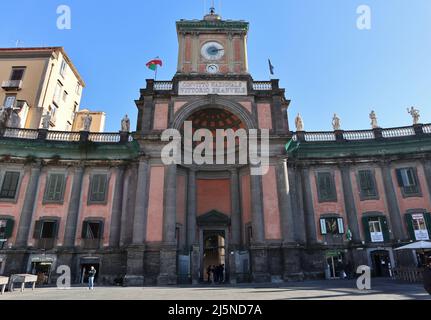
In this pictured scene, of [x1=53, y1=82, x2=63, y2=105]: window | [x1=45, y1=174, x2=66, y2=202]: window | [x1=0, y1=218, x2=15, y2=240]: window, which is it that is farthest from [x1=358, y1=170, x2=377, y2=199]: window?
[x1=53, y1=82, x2=63, y2=105]: window

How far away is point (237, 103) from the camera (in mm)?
26922

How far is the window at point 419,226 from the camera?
25.2 metres

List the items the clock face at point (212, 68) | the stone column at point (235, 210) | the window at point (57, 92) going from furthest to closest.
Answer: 1. the window at point (57, 92)
2. the clock face at point (212, 68)
3. the stone column at point (235, 210)

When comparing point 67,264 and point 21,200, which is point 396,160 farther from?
point 21,200

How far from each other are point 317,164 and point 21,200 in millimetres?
26670

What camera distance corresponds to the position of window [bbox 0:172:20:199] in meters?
25.8

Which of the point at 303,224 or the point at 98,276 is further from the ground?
the point at 303,224

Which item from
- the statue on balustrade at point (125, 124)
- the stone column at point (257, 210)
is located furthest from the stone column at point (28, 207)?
the stone column at point (257, 210)

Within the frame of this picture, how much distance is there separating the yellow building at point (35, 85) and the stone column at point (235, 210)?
70.7 feet

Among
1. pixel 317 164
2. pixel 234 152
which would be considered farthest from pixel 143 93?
pixel 317 164

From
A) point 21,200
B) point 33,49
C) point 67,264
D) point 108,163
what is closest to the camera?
point 67,264

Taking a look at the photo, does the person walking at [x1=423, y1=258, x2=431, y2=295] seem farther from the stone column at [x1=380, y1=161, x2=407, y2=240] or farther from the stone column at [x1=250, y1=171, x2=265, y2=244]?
the stone column at [x1=380, y1=161, x2=407, y2=240]

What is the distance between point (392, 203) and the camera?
87.0ft

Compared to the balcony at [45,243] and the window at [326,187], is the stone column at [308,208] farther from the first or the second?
the balcony at [45,243]
